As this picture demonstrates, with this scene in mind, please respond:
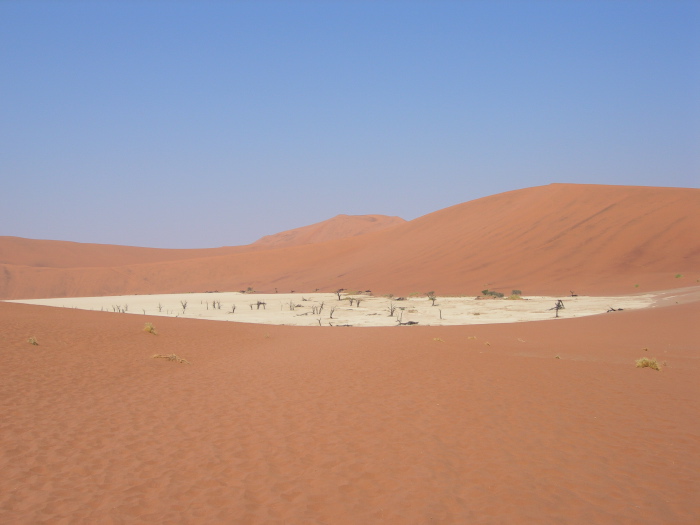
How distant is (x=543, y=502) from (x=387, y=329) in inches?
605

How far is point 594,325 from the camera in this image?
1984cm

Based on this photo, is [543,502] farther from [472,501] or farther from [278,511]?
[278,511]

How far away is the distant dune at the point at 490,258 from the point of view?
117 feet

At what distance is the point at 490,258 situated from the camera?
44.1 meters

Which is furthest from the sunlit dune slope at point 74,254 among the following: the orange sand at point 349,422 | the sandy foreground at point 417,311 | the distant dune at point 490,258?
the orange sand at point 349,422

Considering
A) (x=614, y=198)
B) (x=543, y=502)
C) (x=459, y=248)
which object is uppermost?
(x=614, y=198)

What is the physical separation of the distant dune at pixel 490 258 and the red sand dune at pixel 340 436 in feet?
77.8

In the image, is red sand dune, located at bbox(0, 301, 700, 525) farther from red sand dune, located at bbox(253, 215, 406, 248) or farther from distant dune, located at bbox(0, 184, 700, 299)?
red sand dune, located at bbox(253, 215, 406, 248)

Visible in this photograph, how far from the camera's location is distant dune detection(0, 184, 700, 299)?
3581cm

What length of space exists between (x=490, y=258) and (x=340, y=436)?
128ft

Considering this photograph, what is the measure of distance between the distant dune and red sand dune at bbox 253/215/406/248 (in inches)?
1869

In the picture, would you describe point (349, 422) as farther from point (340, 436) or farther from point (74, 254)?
point (74, 254)

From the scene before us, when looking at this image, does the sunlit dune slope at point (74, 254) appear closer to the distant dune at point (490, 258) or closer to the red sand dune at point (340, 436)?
the distant dune at point (490, 258)

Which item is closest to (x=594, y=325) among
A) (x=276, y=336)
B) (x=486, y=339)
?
(x=486, y=339)
